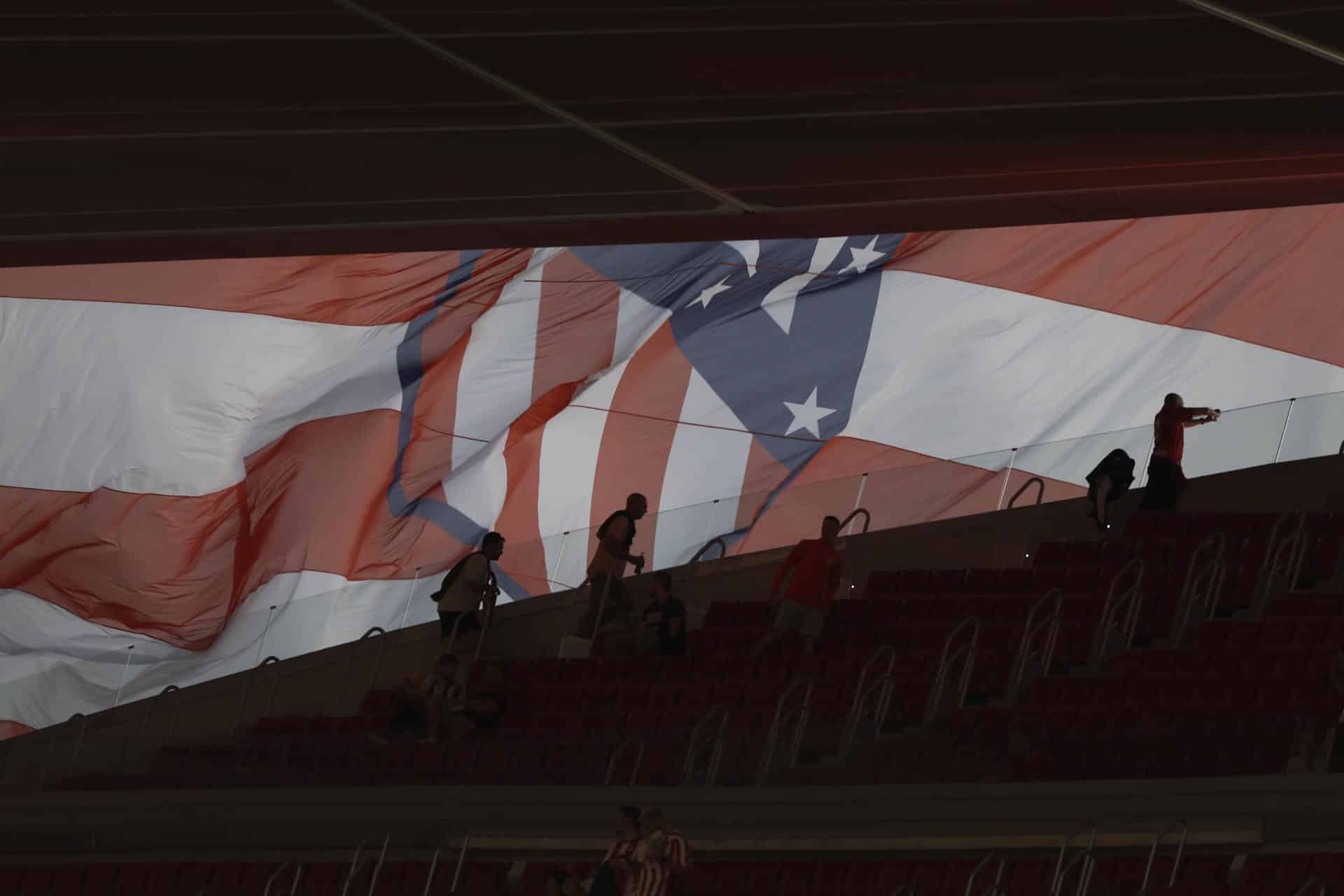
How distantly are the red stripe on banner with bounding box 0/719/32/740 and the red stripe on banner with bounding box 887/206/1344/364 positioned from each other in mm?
9389

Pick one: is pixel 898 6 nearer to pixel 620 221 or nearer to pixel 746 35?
pixel 746 35

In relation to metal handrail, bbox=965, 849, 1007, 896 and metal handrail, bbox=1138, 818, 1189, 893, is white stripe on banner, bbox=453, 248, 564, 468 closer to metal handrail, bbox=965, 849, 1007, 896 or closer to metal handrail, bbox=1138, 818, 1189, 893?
metal handrail, bbox=965, 849, 1007, 896

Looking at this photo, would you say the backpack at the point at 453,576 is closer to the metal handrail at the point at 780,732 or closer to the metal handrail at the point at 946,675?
the metal handrail at the point at 780,732

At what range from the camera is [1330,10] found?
13.7 ft

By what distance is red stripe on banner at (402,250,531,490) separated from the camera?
18844mm

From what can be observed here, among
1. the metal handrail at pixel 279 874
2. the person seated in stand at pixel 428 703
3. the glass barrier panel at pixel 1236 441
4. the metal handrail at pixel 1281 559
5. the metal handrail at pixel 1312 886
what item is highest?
the glass barrier panel at pixel 1236 441

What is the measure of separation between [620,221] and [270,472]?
482 inches

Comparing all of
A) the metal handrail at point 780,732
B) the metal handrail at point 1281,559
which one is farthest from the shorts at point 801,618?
the metal handrail at point 1281,559

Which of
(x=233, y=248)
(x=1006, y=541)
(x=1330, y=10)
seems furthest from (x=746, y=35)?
(x=1006, y=541)

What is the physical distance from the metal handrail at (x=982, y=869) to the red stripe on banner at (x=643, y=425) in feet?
33.6

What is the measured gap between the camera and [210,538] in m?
18.1

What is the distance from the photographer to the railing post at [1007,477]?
15477 millimetres

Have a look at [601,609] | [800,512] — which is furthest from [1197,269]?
[601,609]

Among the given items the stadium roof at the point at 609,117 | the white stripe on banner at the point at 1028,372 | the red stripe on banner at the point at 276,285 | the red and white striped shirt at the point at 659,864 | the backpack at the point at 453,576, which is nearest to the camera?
the stadium roof at the point at 609,117
